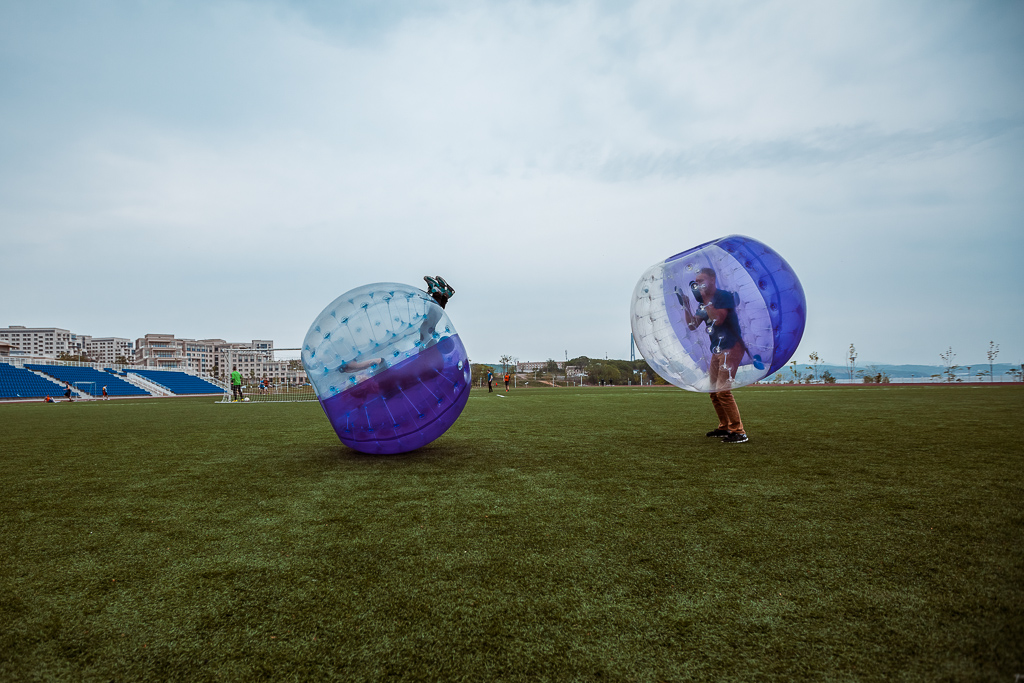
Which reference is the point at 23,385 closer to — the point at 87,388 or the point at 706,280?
the point at 87,388

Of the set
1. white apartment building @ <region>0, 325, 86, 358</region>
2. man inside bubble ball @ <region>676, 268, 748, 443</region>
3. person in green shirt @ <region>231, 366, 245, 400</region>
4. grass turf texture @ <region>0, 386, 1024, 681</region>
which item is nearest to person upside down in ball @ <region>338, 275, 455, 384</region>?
grass turf texture @ <region>0, 386, 1024, 681</region>

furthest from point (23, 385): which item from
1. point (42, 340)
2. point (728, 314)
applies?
point (42, 340)

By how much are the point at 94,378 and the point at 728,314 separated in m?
56.4

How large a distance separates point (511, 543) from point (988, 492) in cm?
384

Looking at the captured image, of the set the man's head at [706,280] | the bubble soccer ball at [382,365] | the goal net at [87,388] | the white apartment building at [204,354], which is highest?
the white apartment building at [204,354]

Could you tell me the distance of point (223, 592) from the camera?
2523 millimetres

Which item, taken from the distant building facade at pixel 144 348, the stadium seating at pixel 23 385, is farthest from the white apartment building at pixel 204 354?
the stadium seating at pixel 23 385

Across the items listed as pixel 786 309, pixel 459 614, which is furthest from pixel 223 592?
pixel 786 309

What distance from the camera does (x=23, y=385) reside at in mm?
39531

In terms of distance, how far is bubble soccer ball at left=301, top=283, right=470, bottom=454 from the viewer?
5.76 m

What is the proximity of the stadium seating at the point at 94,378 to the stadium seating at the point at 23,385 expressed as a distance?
5.22 ft

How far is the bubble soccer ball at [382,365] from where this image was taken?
5759 mm

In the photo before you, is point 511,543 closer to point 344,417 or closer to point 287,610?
point 287,610

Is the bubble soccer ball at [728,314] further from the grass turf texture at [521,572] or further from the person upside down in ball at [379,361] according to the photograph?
the person upside down in ball at [379,361]
